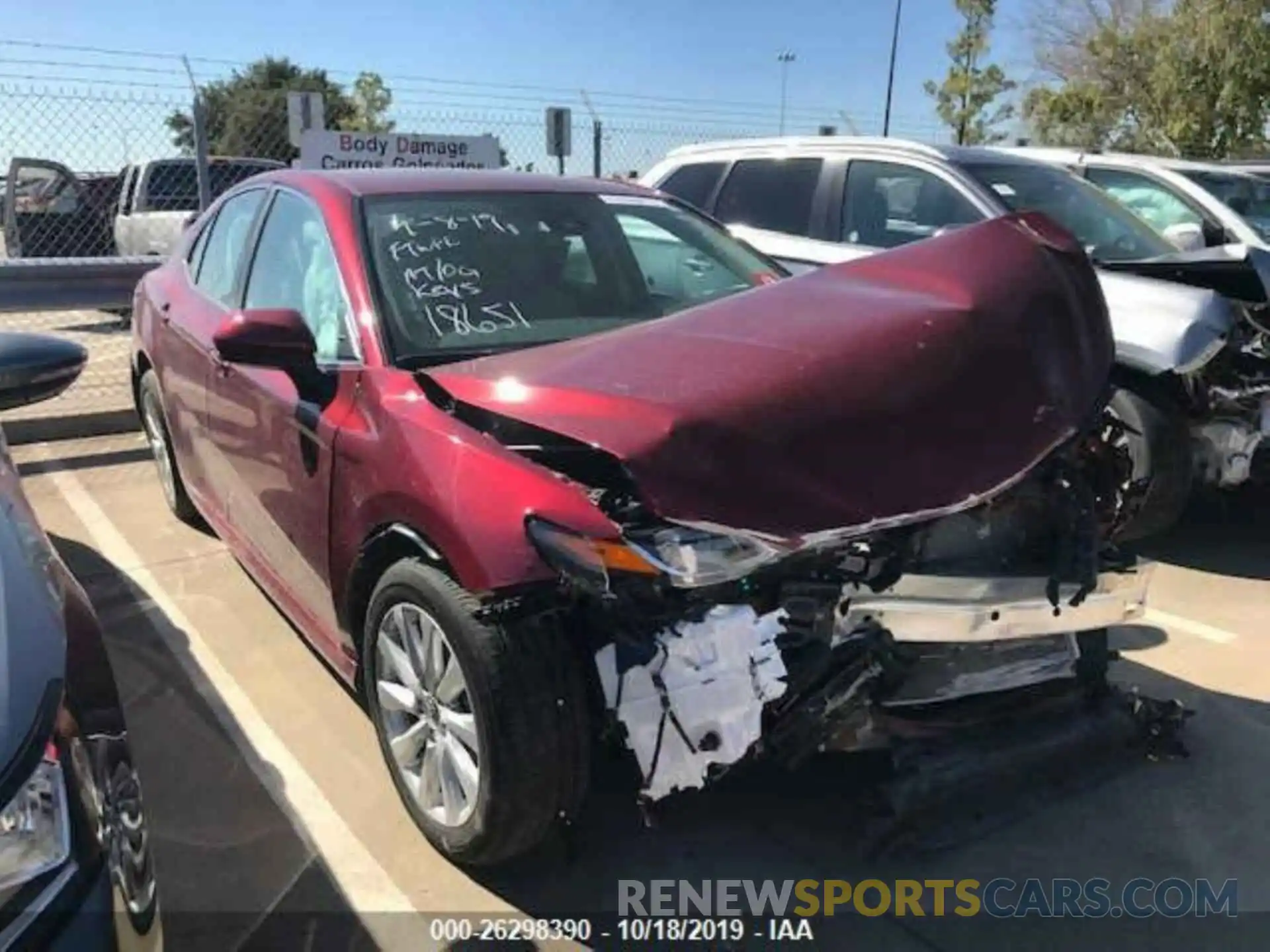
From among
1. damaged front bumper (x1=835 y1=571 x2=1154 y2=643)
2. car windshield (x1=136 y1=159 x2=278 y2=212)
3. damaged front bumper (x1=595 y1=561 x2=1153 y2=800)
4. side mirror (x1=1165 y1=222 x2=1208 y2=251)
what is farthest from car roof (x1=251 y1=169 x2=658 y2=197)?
car windshield (x1=136 y1=159 x2=278 y2=212)

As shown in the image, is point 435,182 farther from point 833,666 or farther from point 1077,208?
point 1077,208

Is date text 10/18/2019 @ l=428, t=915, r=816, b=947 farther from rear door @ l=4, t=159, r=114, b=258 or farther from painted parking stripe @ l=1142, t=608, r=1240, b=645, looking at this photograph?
rear door @ l=4, t=159, r=114, b=258

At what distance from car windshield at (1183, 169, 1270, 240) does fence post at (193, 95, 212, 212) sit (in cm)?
753

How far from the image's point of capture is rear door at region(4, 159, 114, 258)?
12.1 m

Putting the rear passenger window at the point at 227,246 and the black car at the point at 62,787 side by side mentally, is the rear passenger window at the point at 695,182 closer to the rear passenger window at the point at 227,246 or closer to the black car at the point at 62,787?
the rear passenger window at the point at 227,246

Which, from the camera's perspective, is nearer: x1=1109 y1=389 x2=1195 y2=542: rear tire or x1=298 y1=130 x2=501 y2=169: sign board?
x1=1109 y1=389 x2=1195 y2=542: rear tire

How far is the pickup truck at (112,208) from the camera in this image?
39.8ft

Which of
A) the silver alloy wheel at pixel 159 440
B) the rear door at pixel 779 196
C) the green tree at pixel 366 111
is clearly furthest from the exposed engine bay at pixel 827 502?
the green tree at pixel 366 111

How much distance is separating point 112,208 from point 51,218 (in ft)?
3.18

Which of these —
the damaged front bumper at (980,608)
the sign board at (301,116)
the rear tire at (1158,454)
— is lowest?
the rear tire at (1158,454)

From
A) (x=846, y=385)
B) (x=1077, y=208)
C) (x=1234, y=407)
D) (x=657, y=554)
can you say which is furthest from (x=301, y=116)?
(x=657, y=554)

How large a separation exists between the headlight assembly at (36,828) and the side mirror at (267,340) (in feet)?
5.07

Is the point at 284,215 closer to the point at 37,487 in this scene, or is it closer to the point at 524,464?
the point at 524,464

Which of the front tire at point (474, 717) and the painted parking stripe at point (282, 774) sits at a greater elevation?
the front tire at point (474, 717)
